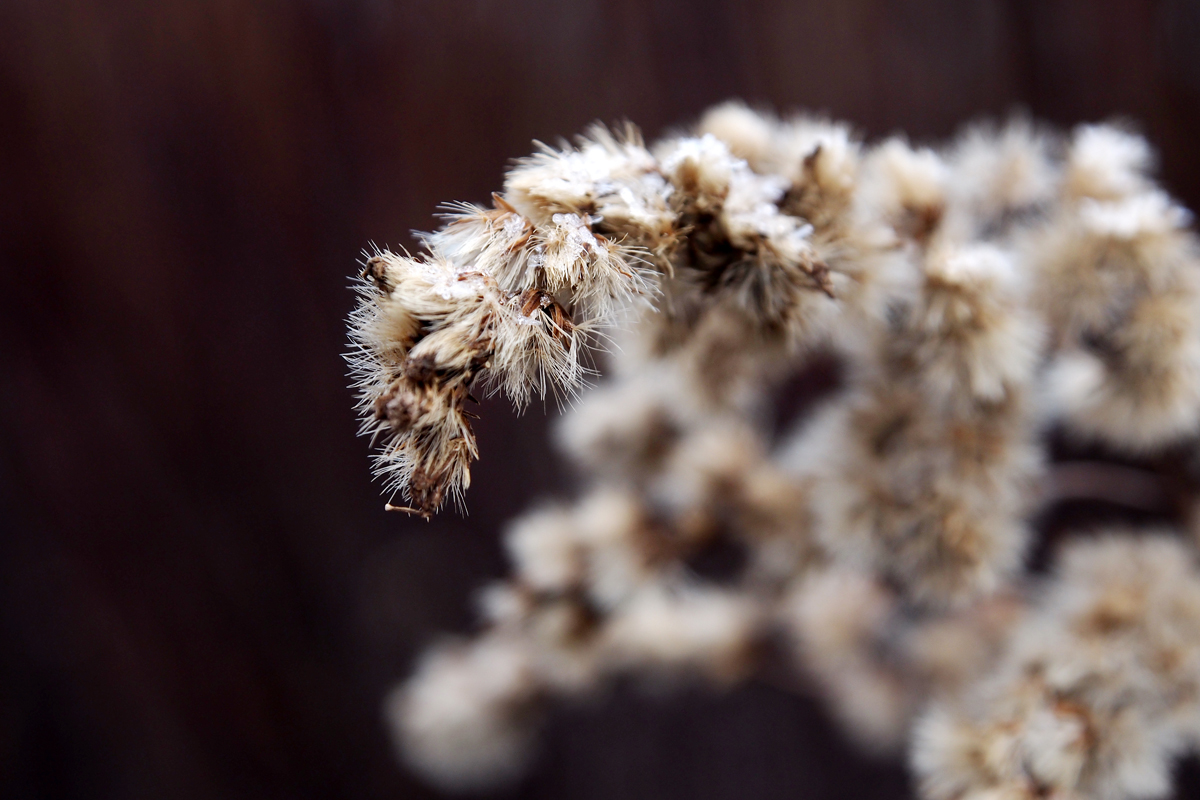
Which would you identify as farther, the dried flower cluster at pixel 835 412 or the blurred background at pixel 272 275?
the blurred background at pixel 272 275

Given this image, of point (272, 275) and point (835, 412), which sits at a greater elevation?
point (272, 275)

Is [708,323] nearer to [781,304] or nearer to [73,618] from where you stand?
[781,304]

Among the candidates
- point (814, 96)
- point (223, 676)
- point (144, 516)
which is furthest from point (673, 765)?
point (814, 96)

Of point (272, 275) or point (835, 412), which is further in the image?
point (272, 275)

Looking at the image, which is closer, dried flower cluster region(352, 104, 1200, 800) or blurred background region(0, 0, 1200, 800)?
dried flower cluster region(352, 104, 1200, 800)

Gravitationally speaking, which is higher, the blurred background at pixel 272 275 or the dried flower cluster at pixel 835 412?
the blurred background at pixel 272 275
